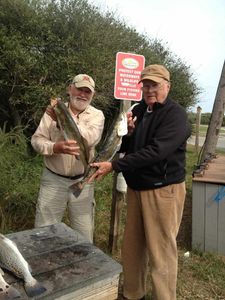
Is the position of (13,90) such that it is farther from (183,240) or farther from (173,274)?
(173,274)

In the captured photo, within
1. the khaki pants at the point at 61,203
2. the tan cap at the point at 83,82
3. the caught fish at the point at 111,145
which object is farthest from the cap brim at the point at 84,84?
the khaki pants at the point at 61,203

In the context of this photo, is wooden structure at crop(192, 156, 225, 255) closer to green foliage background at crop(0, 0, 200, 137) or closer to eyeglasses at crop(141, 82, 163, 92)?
eyeglasses at crop(141, 82, 163, 92)

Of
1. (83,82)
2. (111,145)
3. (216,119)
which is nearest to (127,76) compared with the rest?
(83,82)

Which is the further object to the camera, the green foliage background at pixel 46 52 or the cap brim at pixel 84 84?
the green foliage background at pixel 46 52

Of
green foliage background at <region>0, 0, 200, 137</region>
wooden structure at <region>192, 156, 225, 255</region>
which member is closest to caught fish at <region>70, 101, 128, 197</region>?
wooden structure at <region>192, 156, 225, 255</region>

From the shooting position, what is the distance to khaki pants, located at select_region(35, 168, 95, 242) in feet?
12.5

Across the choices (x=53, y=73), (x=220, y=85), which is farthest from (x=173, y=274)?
(x=53, y=73)

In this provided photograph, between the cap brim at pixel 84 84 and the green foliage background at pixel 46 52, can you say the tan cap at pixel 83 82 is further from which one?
the green foliage background at pixel 46 52

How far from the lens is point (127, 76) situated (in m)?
4.74

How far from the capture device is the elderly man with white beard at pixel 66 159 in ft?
12.3

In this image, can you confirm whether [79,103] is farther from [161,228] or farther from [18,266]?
[18,266]

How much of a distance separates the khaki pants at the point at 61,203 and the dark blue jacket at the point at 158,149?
583 millimetres

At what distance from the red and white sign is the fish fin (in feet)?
9.12

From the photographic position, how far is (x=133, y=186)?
11.9 ft
